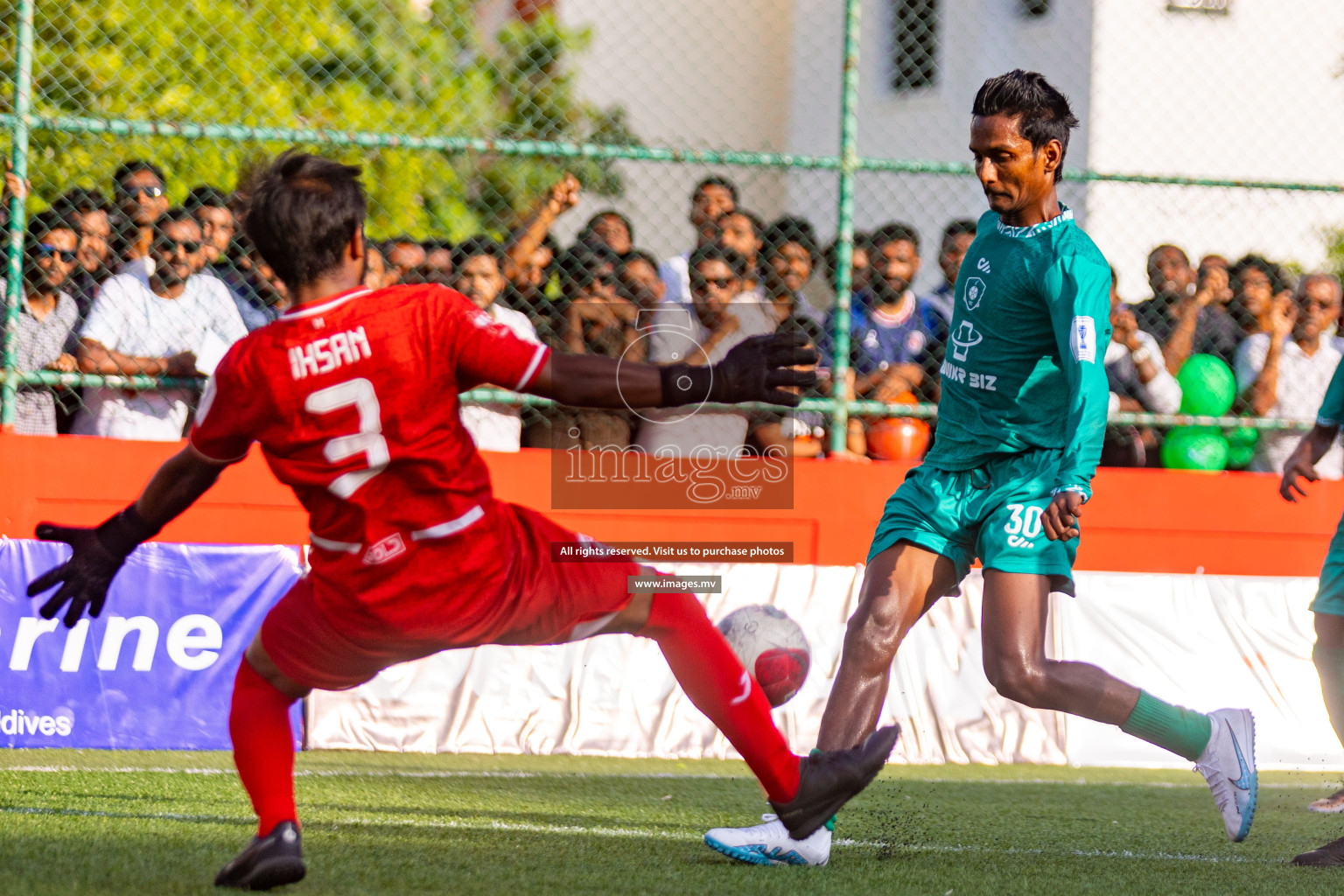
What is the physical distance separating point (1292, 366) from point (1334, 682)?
3.32 metres

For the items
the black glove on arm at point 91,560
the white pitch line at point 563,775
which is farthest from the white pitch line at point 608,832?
Result: the black glove on arm at point 91,560

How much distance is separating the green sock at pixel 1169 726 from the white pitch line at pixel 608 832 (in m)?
0.41

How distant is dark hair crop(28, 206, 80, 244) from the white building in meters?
4.60

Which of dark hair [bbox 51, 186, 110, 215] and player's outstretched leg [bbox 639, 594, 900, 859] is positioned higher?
dark hair [bbox 51, 186, 110, 215]

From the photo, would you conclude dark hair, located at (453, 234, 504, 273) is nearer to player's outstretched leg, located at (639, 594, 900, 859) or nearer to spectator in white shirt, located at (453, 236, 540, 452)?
spectator in white shirt, located at (453, 236, 540, 452)

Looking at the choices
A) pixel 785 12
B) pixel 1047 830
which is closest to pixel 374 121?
pixel 785 12

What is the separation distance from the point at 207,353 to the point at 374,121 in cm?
1596

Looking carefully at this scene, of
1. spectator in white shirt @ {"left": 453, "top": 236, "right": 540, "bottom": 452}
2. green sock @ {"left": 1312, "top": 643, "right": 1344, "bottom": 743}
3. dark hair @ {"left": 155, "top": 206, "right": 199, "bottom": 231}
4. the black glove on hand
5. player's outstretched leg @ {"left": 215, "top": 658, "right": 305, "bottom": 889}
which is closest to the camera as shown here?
the black glove on hand

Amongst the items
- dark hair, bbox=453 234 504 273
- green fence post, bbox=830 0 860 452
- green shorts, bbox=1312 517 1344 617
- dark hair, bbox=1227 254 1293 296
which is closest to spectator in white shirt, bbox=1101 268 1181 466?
dark hair, bbox=1227 254 1293 296

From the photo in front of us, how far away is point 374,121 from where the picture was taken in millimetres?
21938

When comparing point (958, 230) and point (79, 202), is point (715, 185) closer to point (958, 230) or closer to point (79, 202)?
point (958, 230)

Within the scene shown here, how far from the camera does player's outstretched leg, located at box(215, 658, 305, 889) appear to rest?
3.55 metres

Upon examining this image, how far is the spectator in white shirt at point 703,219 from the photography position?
7.48m

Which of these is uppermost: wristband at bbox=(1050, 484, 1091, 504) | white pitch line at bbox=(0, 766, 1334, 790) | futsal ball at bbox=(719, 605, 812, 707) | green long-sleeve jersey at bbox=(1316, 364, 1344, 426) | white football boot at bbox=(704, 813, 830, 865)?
green long-sleeve jersey at bbox=(1316, 364, 1344, 426)
